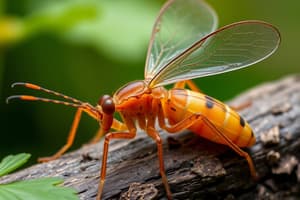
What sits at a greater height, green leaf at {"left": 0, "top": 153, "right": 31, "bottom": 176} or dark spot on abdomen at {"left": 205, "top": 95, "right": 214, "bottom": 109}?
dark spot on abdomen at {"left": 205, "top": 95, "right": 214, "bottom": 109}

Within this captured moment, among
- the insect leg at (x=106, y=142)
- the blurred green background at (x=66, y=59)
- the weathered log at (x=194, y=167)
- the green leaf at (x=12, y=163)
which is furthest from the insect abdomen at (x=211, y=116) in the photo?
the blurred green background at (x=66, y=59)

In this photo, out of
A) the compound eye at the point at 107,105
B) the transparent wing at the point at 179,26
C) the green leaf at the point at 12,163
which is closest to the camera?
the green leaf at the point at 12,163

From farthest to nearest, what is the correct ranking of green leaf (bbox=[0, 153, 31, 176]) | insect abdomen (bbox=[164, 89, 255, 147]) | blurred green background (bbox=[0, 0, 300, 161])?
1. blurred green background (bbox=[0, 0, 300, 161])
2. insect abdomen (bbox=[164, 89, 255, 147])
3. green leaf (bbox=[0, 153, 31, 176])

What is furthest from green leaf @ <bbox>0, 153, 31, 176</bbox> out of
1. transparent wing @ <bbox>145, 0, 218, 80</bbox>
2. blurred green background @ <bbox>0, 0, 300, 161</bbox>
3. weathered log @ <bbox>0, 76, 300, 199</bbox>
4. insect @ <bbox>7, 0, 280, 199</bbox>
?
blurred green background @ <bbox>0, 0, 300, 161</bbox>

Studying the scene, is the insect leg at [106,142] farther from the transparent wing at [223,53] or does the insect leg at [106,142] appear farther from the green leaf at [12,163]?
the green leaf at [12,163]

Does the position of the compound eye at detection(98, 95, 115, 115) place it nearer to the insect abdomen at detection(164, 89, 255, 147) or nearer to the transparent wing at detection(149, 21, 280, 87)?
the transparent wing at detection(149, 21, 280, 87)

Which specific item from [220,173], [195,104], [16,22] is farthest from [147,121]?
[16,22]
